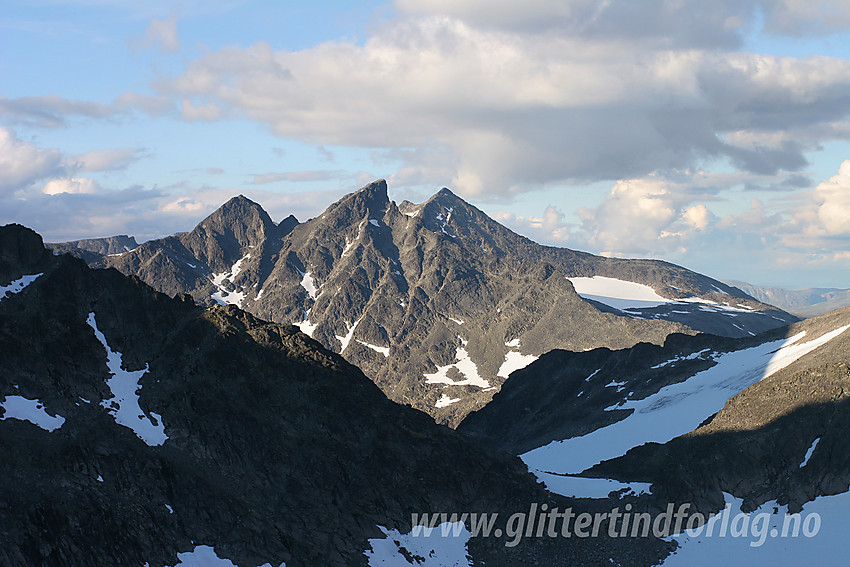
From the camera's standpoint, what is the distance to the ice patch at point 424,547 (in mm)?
60625

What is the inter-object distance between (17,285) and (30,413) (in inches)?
872

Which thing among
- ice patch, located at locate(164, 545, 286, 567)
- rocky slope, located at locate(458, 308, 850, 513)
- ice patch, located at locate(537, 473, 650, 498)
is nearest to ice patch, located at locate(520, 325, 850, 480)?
rocky slope, located at locate(458, 308, 850, 513)

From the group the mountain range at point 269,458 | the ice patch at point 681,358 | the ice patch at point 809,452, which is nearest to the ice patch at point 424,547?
the mountain range at point 269,458

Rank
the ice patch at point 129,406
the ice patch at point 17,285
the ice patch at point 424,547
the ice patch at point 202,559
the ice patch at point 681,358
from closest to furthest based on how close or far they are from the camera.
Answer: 1. the ice patch at point 202,559
2. the ice patch at point 424,547
3. the ice patch at point 129,406
4. the ice patch at point 17,285
5. the ice patch at point 681,358

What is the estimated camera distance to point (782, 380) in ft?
298

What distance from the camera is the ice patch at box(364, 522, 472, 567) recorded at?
199 ft

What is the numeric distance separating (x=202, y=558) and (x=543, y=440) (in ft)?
304

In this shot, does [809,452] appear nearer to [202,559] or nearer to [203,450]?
[202,559]

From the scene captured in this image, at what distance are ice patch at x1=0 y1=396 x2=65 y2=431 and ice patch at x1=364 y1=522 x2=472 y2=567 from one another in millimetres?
32473

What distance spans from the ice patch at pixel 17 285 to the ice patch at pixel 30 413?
55.7ft

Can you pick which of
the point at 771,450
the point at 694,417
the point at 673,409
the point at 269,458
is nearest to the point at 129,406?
the point at 269,458

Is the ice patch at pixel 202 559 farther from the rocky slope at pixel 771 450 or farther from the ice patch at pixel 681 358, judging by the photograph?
the ice patch at pixel 681 358

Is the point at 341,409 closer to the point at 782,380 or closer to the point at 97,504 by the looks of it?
the point at 97,504

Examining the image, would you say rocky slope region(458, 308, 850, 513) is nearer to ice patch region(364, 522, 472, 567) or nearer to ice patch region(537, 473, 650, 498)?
ice patch region(537, 473, 650, 498)
